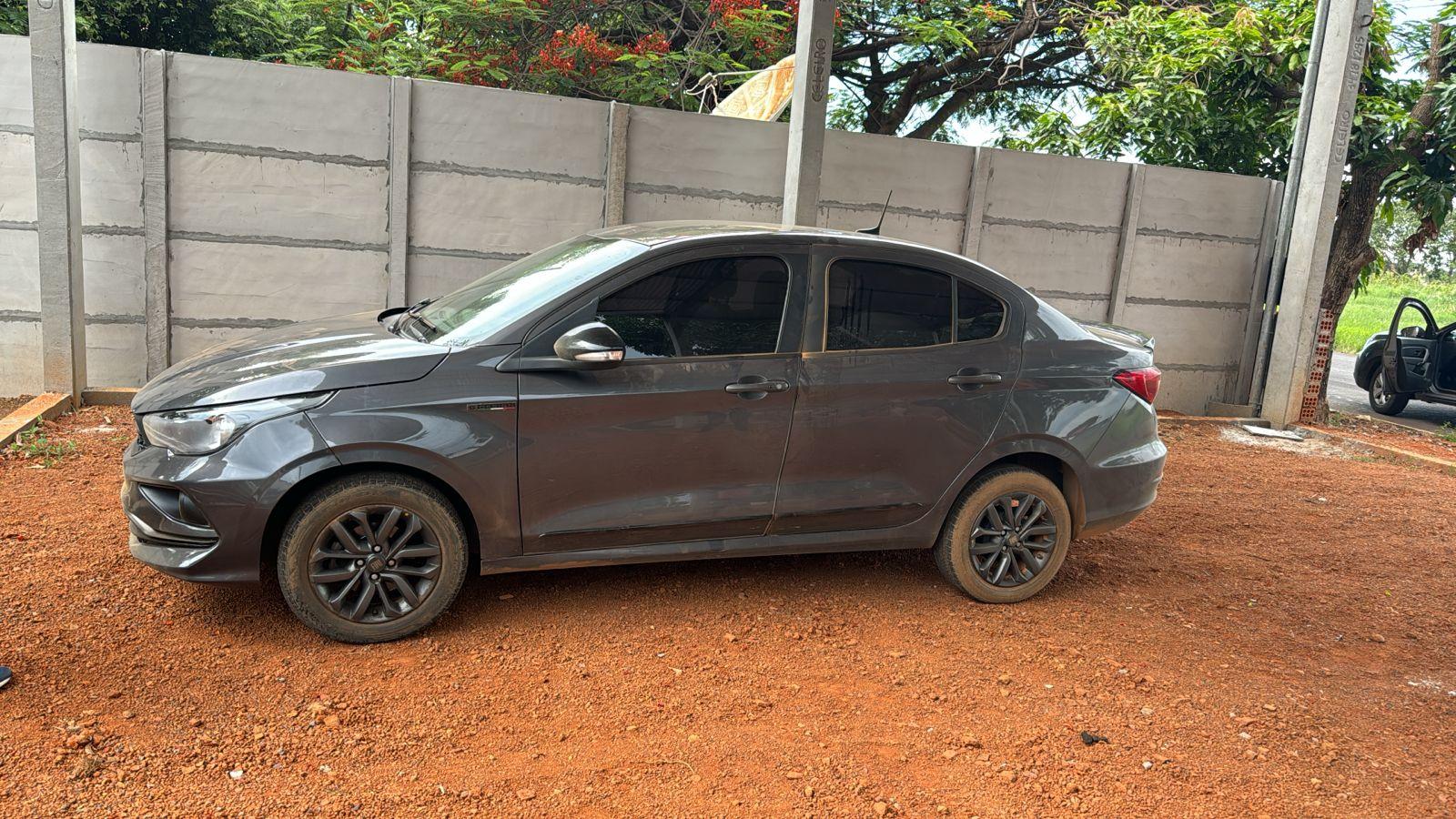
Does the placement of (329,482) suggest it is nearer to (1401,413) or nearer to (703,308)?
(703,308)

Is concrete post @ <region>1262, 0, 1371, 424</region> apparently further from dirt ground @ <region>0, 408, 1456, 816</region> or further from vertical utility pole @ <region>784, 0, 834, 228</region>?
vertical utility pole @ <region>784, 0, 834, 228</region>

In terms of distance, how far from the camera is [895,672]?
4.18 meters

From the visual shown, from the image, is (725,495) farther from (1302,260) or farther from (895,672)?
(1302,260)

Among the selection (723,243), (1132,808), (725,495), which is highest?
(723,243)

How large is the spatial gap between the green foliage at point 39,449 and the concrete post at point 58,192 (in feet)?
3.11

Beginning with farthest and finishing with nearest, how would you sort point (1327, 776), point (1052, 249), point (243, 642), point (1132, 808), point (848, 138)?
1. point (1052, 249)
2. point (848, 138)
3. point (243, 642)
4. point (1327, 776)
5. point (1132, 808)

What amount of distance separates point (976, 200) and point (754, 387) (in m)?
6.02

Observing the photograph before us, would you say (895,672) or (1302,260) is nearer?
(895,672)

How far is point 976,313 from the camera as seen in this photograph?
15.8ft

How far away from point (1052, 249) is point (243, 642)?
26.8 ft

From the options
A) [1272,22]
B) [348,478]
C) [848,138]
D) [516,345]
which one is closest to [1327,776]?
[516,345]

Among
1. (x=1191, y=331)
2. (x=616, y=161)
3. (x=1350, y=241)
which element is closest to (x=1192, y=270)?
(x=1191, y=331)

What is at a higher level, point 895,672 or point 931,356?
point 931,356

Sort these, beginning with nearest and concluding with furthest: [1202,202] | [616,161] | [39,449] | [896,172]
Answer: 1. [39,449]
2. [616,161]
3. [896,172]
4. [1202,202]
